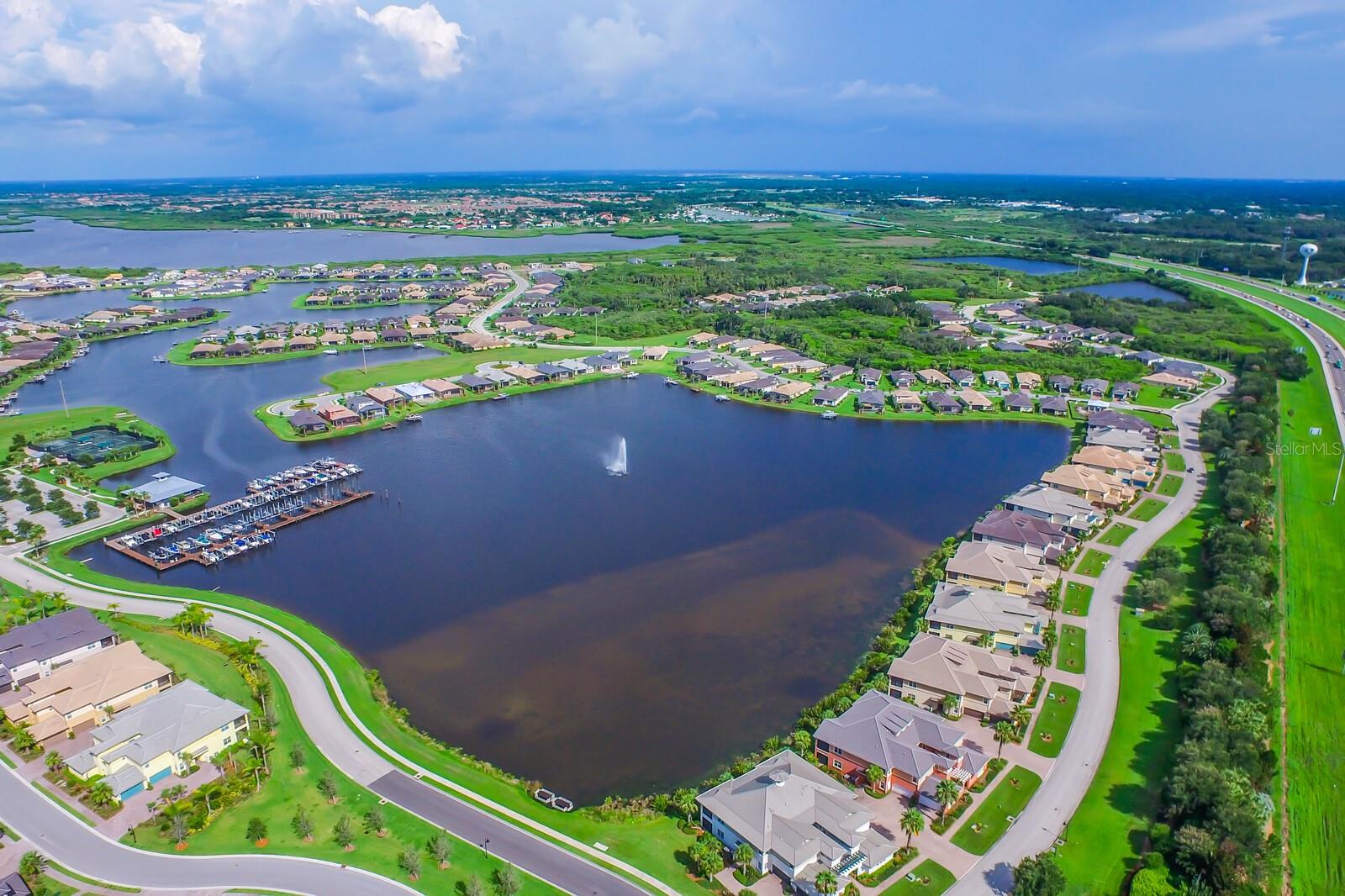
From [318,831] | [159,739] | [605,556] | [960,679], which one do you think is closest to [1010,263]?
[605,556]

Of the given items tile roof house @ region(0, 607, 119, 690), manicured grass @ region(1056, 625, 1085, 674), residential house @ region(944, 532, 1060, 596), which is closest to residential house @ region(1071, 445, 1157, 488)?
residential house @ region(944, 532, 1060, 596)

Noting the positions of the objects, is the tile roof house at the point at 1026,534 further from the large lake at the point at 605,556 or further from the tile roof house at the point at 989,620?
the tile roof house at the point at 989,620

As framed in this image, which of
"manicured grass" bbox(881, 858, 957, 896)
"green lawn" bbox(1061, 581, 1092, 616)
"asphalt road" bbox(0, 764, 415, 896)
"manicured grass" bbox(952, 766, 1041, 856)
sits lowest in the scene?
"asphalt road" bbox(0, 764, 415, 896)

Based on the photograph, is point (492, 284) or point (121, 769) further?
point (492, 284)

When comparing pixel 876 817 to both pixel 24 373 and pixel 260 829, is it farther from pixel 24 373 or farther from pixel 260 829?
pixel 24 373

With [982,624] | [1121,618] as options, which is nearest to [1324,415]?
[1121,618]

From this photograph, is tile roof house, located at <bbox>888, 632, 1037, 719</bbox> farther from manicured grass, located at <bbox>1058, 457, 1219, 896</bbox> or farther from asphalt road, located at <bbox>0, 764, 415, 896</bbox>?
asphalt road, located at <bbox>0, 764, 415, 896</bbox>

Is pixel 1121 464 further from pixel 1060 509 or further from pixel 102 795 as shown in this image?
pixel 102 795
